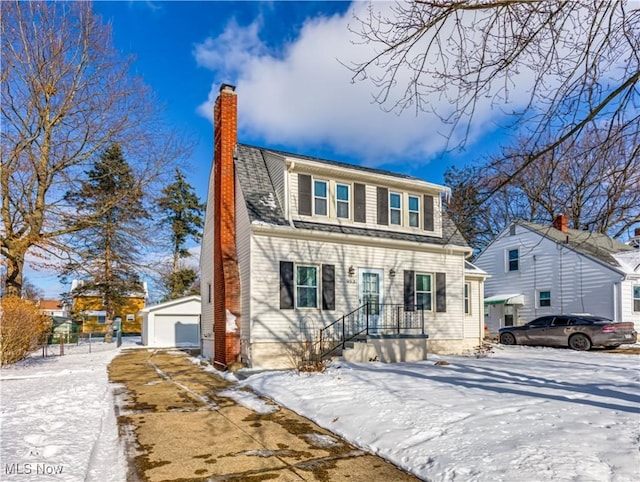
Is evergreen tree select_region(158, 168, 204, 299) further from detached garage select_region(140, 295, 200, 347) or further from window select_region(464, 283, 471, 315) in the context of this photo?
window select_region(464, 283, 471, 315)

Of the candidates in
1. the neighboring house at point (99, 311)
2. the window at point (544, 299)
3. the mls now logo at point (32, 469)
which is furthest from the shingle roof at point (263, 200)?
the neighboring house at point (99, 311)

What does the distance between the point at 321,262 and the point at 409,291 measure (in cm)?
323

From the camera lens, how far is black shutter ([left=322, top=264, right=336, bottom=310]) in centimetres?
1337

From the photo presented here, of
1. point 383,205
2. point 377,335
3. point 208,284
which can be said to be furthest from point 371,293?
point 208,284

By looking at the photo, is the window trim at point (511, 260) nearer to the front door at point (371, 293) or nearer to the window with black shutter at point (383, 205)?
the window with black shutter at point (383, 205)

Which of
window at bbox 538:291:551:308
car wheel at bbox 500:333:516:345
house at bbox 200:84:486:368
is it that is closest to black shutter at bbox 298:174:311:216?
house at bbox 200:84:486:368

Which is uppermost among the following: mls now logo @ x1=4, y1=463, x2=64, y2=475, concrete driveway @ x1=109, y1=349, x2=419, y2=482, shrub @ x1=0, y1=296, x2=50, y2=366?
shrub @ x1=0, y1=296, x2=50, y2=366

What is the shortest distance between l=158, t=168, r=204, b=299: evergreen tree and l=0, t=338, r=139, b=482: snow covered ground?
83.7ft

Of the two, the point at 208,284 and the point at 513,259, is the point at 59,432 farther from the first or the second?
the point at 513,259

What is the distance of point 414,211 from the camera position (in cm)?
1551

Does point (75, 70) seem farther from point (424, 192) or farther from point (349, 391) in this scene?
point (349, 391)

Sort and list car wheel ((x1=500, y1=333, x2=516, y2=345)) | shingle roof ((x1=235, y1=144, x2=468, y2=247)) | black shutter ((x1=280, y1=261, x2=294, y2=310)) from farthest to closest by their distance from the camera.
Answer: car wheel ((x1=500, y1=333, x2=516, y2=345)), shingle roof ((x1=235, y1=144, x2=468, y2=247)), black shutter ((x1=280, y1=261, x2=294, y2=310))

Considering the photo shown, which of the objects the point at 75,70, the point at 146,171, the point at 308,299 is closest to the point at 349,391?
the point at 308,299

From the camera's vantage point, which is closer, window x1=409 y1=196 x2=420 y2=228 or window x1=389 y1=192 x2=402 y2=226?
window x1=389 y1=192 x2=402 y2=226
